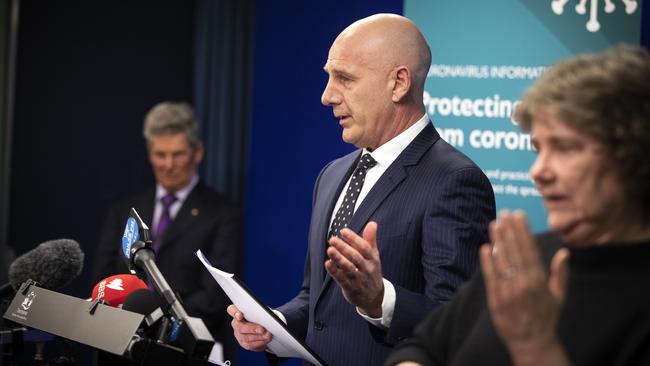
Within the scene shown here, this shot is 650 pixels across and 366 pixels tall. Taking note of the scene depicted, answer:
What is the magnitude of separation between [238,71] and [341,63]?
301cm

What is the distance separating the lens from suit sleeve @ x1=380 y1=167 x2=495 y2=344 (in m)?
2.45

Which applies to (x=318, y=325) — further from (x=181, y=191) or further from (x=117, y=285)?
(x=181, y=191)

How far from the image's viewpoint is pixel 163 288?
6.51 feet

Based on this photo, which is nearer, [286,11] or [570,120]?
[570,120]

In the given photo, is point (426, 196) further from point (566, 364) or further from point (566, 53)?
point (566, 53)

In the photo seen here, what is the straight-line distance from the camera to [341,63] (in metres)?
2.92

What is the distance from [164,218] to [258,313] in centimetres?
279

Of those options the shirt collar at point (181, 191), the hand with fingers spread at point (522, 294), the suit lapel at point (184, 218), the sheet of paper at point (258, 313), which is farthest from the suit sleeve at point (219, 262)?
the hand with fingers spread at point (522, 294)

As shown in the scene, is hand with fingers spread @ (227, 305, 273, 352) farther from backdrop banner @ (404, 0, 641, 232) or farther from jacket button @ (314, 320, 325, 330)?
backdrop banner @ (404, 0, 641, 232)

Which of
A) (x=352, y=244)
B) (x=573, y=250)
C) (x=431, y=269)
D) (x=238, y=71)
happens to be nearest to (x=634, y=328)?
(x=573, y=250)

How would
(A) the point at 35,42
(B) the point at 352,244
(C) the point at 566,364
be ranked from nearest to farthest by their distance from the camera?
(C) the point at 566,364 < (B) the point at 352,244 < (A) the point at 35,42

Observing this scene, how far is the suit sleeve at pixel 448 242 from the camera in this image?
2.45m

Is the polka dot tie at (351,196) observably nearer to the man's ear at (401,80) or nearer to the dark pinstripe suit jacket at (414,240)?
the dark pinstripe suit jacket at (414,240)

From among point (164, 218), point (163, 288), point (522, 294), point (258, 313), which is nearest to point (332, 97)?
point (258, 313)
